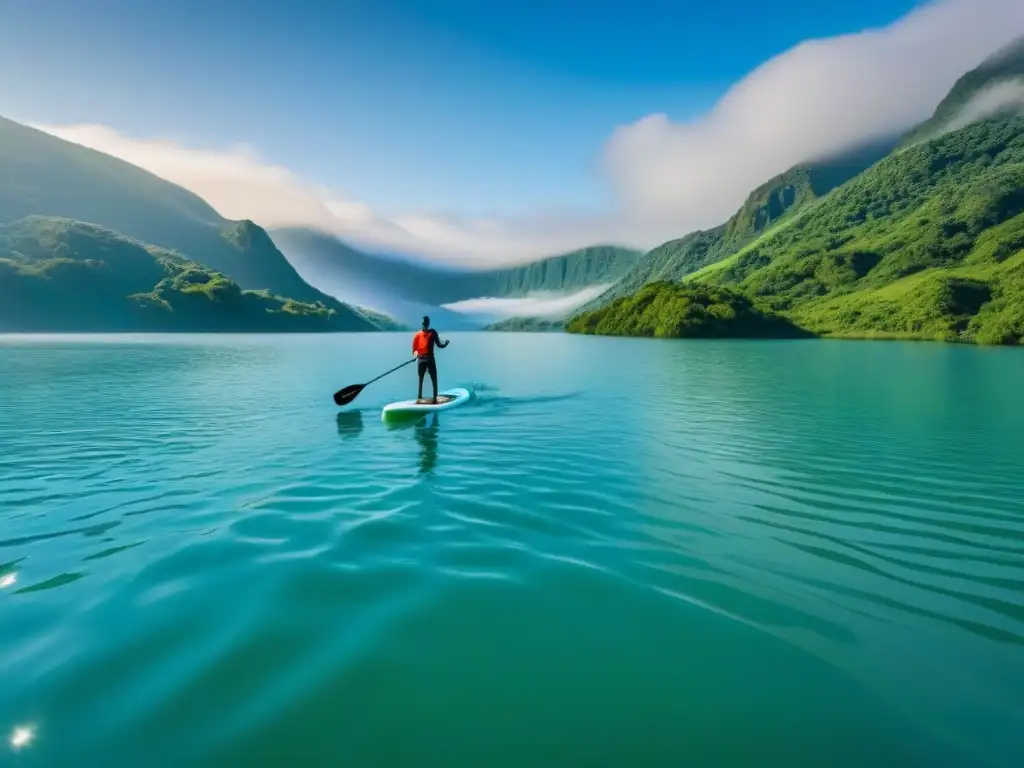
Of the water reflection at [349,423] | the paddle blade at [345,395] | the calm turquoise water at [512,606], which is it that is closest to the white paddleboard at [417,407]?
the water reflection at [349,423]

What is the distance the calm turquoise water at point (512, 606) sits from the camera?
5.50m

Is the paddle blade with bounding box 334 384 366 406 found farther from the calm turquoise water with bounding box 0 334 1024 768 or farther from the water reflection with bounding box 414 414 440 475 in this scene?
the calm turquoise water with bounding box 0 334 1024 768

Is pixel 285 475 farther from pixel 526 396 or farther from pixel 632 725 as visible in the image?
pixel 526 396

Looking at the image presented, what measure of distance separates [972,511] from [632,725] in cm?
1209

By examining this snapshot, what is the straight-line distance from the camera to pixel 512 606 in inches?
321

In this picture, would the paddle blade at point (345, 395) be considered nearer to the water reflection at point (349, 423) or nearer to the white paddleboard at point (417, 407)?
the water reflection at point (349, 423)

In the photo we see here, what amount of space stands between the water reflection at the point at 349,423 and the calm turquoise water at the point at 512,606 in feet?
12.6

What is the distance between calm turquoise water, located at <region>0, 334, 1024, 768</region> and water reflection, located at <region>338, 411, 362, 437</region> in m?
3.83

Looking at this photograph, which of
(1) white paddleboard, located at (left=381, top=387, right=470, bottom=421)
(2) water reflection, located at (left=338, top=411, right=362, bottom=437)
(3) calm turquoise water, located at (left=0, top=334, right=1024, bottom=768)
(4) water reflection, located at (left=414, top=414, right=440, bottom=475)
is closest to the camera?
A: (3) calm turquoise water, located at (left=0, top=334, right=1024, bottom=768)

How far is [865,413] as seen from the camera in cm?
2795

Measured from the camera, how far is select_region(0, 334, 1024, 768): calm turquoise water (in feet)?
18.0

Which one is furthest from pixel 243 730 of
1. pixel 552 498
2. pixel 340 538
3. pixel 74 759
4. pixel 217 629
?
pixel 552 498

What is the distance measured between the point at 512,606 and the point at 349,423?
1896 centimetres

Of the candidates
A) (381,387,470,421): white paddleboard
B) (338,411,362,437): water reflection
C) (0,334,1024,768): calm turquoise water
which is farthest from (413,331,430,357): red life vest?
(0,334,1024,768): calm turquoise water
